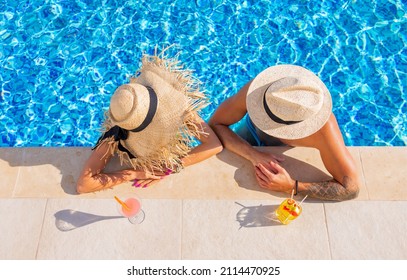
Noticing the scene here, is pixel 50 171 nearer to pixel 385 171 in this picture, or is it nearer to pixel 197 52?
pixel 197 52

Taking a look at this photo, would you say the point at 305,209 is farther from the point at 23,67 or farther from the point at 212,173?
the point at 23,67

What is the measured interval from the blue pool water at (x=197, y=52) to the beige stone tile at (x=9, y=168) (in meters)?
0.72

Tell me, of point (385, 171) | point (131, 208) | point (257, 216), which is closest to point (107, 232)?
point (131, 208)

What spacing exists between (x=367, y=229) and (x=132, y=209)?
2041 millimetres

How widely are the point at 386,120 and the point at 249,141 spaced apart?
1.81 meters

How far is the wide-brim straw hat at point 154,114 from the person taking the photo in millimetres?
2723

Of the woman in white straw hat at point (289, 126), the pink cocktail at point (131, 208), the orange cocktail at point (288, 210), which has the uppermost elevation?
the woman in white straw hat at point (289, 126)

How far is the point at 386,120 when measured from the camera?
15.4 feet

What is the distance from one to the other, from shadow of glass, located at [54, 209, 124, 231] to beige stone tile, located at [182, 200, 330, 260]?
27.7 inches

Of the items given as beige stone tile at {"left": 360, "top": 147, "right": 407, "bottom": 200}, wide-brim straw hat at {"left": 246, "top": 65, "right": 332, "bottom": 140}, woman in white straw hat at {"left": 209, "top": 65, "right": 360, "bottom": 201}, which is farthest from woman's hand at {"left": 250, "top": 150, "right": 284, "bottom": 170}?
beige stone tile at {"left": 360, "top": 147, "right": 407, "bottom": 200}

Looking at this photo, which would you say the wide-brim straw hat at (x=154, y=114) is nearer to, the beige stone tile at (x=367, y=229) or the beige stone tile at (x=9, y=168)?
the beige stone tile at (x=9, y=168)

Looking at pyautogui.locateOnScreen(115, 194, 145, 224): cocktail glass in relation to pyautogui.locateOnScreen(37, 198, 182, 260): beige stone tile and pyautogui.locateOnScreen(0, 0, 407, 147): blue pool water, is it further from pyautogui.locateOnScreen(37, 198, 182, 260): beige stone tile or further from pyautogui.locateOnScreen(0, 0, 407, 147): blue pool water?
pyautogui.locateOnScreen(0, 0, 407, 147): blue pool water

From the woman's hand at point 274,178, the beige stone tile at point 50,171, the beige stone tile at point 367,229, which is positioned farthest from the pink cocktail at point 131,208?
the beige stone tile at point 367,229
